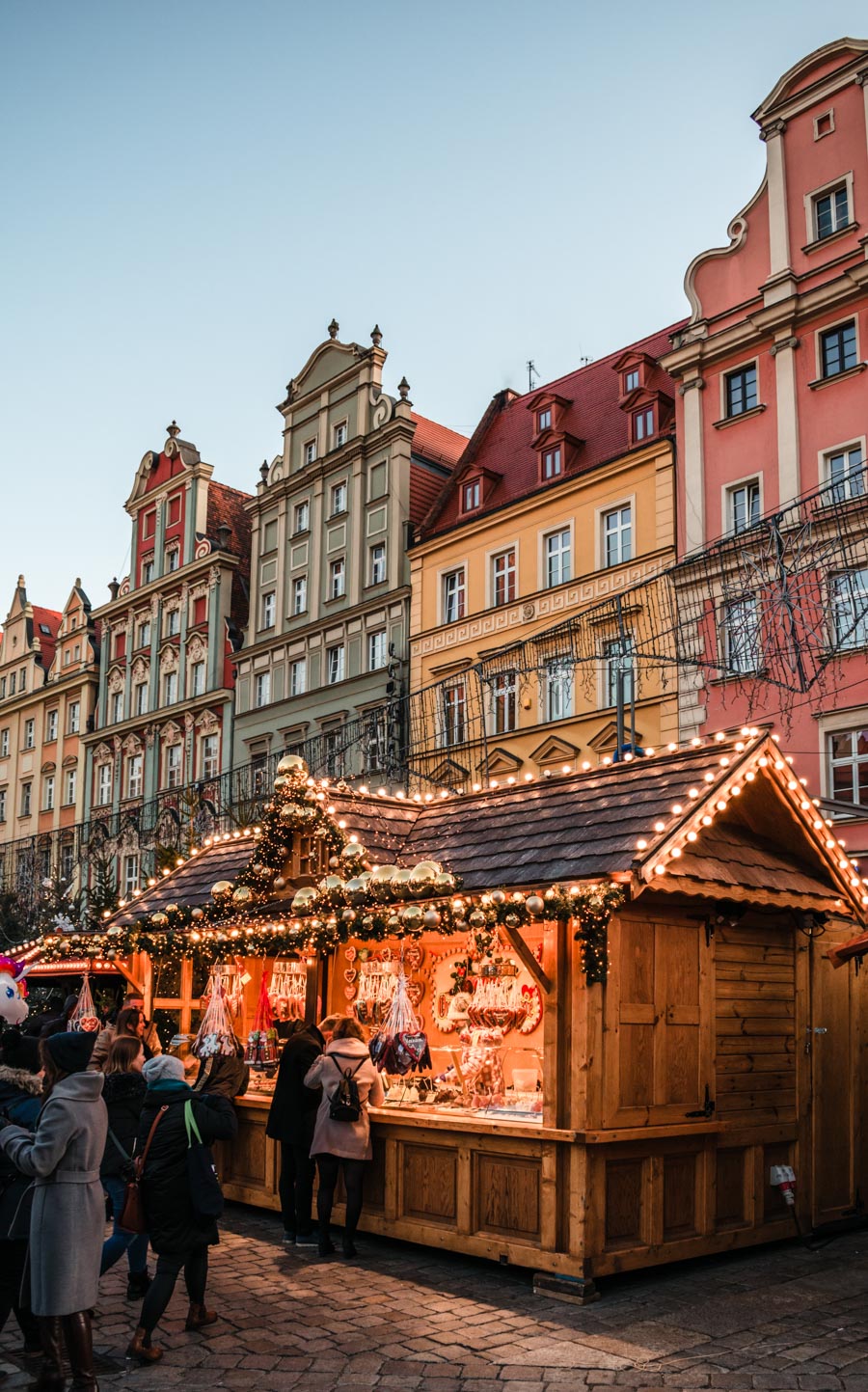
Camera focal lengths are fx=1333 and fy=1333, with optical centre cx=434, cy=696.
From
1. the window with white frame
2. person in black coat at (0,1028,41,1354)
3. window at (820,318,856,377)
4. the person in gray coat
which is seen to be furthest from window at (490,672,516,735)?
the person in gray coat

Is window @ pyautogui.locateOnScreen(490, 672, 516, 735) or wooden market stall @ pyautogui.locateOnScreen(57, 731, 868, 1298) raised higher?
window @ pyautogui.locateOnScreen(490, 672, 516, 735)

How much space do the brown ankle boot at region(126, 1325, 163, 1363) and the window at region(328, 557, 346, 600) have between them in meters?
24.6

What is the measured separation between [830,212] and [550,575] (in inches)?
313

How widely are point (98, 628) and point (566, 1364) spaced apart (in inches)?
1567

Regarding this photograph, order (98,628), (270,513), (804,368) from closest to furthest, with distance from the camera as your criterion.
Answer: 1. (804,368)
2. (270,513)
3. (98,628)

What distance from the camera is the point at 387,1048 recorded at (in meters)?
10.6

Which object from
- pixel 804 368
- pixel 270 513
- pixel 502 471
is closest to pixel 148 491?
pixel 270 513

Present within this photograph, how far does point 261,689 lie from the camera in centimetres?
3369

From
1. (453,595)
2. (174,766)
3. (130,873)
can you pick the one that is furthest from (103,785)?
(453,595)

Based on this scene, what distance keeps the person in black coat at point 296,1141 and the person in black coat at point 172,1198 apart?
2.59 metres

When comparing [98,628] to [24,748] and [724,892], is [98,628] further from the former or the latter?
[724,892]

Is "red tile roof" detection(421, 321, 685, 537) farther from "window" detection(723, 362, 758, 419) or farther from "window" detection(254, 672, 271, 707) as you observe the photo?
"window" detection(254, 672, 271, 707)

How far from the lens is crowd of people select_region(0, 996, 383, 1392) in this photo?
20.0 feet

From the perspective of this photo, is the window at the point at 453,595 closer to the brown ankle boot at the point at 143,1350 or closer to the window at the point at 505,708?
the window at the point at 505,708
